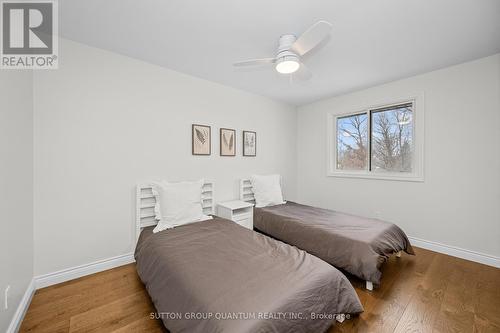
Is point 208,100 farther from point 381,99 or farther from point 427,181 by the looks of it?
point 427,181

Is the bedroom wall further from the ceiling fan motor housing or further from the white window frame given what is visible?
the white window frame

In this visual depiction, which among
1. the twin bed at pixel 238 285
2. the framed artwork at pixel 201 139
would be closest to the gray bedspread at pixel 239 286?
the twin bed at pixel 238 285

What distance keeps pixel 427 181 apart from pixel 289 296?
284cm

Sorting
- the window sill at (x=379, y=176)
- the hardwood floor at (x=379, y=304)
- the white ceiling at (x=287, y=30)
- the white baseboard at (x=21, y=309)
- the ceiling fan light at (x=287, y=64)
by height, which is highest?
the white ceiling at (x=287, y=30)

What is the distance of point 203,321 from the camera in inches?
42.1

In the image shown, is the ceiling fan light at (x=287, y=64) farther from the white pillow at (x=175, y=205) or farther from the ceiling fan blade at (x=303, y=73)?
the white pillow at (x=175, y=205)

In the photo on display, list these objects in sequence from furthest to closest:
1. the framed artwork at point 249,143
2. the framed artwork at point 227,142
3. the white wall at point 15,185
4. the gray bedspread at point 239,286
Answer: the framed artwork at point 249,143 → the framed artwork at point 227,142 → the white wall at point 15,185 → the gray bedspread at point 239,286

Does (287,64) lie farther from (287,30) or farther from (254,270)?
(254,270)

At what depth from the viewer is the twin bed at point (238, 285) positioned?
3.55 feet

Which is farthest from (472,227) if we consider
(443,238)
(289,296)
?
(289,296)

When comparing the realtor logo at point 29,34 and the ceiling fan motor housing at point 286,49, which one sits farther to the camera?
the ceiling fan motor housing at point 286,49

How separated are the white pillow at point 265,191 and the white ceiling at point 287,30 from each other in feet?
5.61

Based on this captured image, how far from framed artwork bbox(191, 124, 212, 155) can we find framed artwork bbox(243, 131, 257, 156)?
0.69 meters

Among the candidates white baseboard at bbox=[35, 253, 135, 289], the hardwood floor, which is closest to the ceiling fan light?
the hardwood floor
